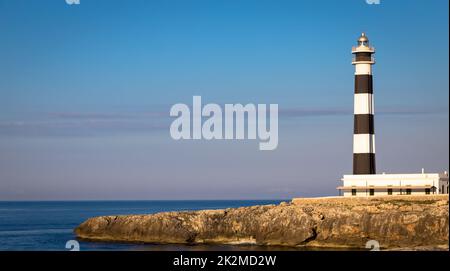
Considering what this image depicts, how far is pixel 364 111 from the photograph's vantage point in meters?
73.6

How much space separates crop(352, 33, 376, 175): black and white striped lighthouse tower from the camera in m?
73.7

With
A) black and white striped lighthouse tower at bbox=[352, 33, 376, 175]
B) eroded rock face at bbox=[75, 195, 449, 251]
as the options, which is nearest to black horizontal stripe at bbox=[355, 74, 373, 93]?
black and white striped lighthouse tower at bbox=[352, 33, 376, 175]

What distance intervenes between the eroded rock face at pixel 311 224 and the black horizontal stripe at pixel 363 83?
8.01 metres

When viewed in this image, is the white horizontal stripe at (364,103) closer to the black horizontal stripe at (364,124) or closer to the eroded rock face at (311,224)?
the black horizontal stripe at (364,124)

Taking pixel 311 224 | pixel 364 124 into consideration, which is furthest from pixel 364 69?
pixel 311 224

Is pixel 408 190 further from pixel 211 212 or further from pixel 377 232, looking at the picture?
pixel 211 212

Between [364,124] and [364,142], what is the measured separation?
4.41 feet

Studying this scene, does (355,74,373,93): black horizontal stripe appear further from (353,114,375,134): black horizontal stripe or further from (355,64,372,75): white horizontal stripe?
(353,114,375,134): black horizontal stripe

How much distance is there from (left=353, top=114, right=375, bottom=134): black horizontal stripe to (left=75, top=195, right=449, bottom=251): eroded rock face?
5035 mm

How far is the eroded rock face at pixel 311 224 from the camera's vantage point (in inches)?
2559
